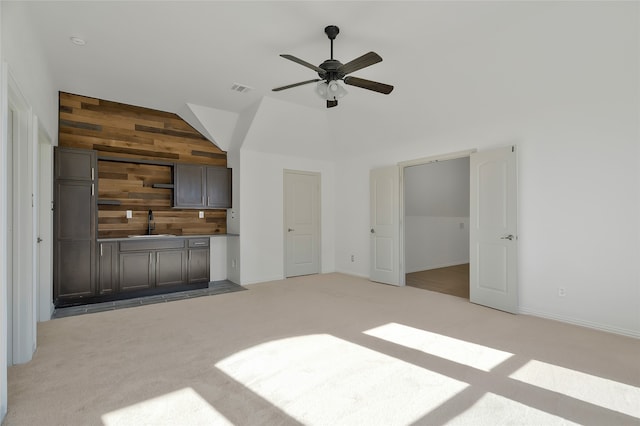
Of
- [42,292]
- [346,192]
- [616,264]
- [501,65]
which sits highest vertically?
[501,65]

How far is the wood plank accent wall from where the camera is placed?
16.6ft

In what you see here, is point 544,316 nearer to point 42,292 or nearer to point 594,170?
point 594,170

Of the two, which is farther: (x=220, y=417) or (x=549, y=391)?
(x=549, y=391)

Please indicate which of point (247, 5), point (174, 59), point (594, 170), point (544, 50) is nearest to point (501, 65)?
point (544, 50)

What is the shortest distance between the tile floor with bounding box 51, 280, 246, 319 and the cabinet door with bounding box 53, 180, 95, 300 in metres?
0.21

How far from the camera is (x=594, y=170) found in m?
3.56

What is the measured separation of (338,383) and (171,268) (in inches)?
151

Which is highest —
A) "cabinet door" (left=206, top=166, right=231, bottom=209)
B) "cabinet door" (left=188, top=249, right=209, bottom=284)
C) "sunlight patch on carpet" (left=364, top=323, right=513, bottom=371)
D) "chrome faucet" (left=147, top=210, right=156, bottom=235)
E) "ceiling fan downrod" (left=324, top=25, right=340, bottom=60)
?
"ceiling fan downrod" (left=324, top=25, right=340, bottom=60)

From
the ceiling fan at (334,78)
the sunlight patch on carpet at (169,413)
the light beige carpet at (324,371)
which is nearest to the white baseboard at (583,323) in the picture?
the light beige carpet at (324,371)

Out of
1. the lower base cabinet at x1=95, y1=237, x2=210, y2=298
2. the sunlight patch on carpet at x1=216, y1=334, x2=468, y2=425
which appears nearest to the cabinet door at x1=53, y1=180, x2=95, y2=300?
the lower base cabinet at x1=95, y1=237, x2=210, y2=298

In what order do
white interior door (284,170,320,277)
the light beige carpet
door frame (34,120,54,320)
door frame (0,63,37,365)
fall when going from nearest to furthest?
1. the light beige carpet
2. door frame (0,63,37,365)
3. door frame (34,120,54,320)
4. white interior door (284,170,320,277)

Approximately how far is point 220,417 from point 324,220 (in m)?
5.23

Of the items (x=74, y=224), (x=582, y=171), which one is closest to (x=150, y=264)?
(x=74, y=224)

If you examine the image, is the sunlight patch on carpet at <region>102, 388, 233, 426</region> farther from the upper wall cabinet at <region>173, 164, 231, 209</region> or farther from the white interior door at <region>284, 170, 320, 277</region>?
the white interior door at <region>284, 170, 320, 277</region>
